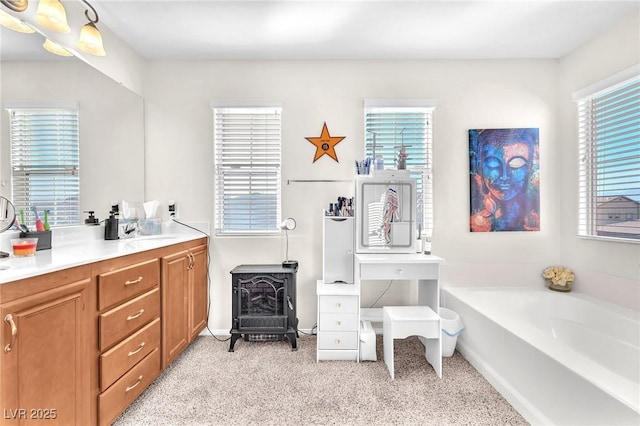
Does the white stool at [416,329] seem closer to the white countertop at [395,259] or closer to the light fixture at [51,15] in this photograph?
the white countertop at [395,259]

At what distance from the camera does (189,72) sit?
2791 millimetres

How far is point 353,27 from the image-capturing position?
229 cm

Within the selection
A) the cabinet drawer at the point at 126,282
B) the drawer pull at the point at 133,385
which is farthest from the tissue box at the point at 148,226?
the drawer pull at the point at 133,385

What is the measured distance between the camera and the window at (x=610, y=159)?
6.98 feet

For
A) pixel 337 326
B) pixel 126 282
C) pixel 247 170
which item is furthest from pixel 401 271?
pixel 126 282

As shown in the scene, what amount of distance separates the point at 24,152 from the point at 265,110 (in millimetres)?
1778

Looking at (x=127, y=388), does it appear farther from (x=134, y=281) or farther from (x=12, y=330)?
(x=12, y=330)

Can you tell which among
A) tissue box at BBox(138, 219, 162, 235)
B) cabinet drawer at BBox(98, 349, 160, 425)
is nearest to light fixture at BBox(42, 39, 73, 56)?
tissue box at BBox(138, 219, 162, 235)

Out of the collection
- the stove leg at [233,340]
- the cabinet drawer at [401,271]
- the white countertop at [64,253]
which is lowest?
the stove leg at [233,340]

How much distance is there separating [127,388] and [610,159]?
12.4ft

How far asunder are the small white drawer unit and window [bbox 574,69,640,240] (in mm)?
2160

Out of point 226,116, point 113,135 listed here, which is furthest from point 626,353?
point 113,135

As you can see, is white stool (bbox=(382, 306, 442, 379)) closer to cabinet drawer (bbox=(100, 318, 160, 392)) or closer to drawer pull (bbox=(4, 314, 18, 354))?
cabinet drawer (bbox=(100, 318, 160, 392))

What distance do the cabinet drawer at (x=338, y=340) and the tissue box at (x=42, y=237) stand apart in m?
1.87
